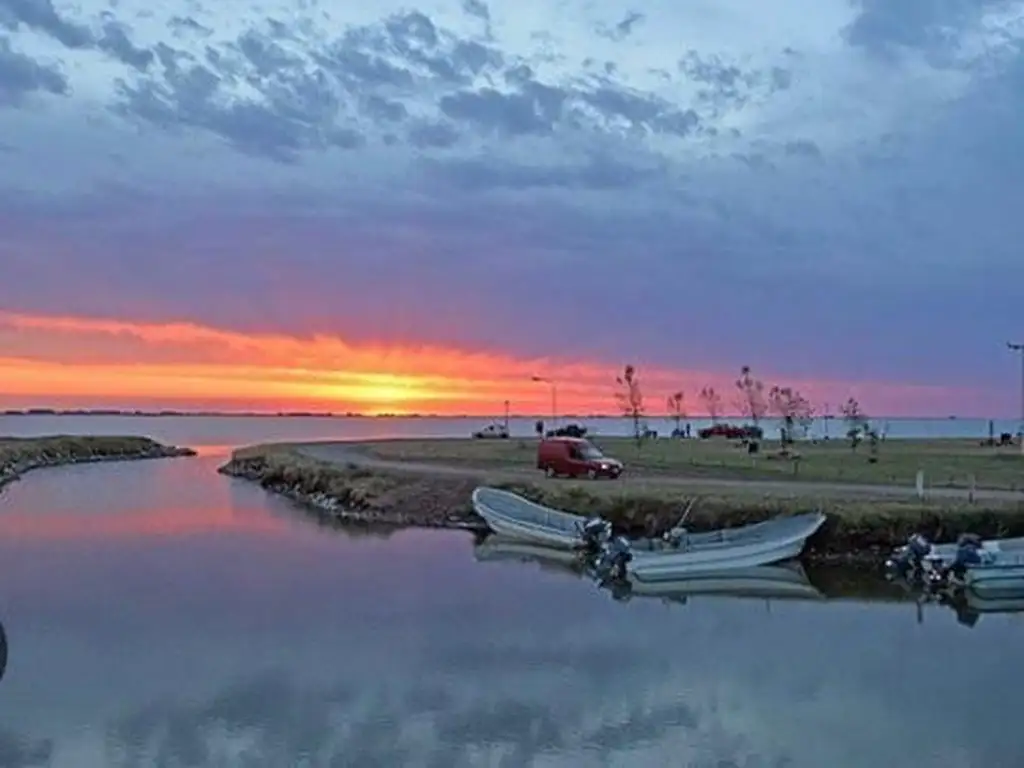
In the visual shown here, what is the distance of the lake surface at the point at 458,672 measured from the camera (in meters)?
18.2

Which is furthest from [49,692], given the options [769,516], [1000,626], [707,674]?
[769,516]

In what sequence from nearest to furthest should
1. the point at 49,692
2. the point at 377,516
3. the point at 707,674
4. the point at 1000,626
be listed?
the point at 49,692, the point at 707,674, the point at 1000,626, the point at 377,516

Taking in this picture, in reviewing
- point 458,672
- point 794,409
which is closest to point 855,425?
point 794,409

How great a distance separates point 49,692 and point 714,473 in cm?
3611

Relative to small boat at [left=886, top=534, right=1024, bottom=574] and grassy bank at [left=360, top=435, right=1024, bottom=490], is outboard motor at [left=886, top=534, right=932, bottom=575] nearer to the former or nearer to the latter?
small boat at [left=886, top=534, right=1024, bottom=574]

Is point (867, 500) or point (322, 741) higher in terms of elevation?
point (867, 500)

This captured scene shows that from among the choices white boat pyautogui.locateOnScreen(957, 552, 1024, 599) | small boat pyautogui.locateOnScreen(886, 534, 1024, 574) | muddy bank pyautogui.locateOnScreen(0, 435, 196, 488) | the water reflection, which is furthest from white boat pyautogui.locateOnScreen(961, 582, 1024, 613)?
muddy bank pyautogui.locateOnScreen(0, 435, 196, 488)

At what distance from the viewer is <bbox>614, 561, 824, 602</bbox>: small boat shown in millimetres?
32534

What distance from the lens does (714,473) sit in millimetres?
53188

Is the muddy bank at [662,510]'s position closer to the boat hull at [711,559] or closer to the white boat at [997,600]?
the boat hull at [711,559]

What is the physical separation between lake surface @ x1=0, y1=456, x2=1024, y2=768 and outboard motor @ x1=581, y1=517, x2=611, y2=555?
249cm

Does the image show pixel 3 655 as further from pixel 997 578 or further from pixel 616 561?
pixel 997 578

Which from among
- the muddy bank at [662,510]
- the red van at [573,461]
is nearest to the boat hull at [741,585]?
the muddy bank at [662,510]

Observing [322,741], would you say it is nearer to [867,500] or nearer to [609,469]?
[867,500]
